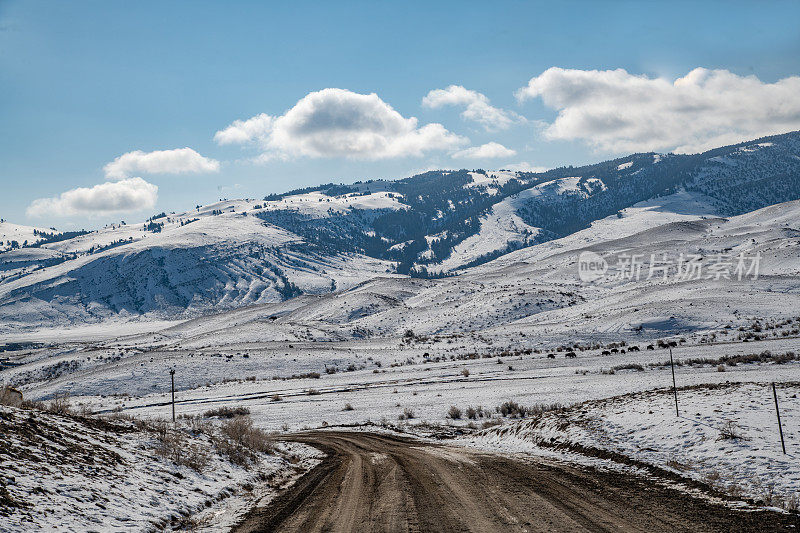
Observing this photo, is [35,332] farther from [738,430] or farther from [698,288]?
[738,430]

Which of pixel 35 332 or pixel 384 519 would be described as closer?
pixel 384 519

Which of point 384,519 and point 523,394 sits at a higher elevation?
point 384,519

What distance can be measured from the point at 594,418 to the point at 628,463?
4234 mm

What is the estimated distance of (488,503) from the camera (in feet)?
33.6

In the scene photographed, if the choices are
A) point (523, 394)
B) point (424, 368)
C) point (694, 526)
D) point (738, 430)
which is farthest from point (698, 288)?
point (694, 526)

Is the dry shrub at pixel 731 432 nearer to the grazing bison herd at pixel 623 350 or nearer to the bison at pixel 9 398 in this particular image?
the bison at pixel 9 398

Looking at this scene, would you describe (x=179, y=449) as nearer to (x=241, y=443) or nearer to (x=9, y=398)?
(x=241, y=443)

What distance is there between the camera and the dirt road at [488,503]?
28.3ft

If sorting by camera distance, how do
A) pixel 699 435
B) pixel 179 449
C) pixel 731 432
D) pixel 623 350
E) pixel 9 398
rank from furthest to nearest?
pixel 623 350 < pixel 9 398 < pixel 179 449 < pixel 699 435 < pixel 731 432

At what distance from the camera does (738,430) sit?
12750 mm

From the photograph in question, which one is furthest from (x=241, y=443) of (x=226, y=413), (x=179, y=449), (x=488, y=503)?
(x=226, y=413)

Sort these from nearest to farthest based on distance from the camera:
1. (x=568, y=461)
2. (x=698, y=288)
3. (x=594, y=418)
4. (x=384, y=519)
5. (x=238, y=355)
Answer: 1. (x=384, y=519)
2. (x=568, y=461)
3. (x=594, y=418)
4. (x=238, y=355)
5. (x=698, y=288)

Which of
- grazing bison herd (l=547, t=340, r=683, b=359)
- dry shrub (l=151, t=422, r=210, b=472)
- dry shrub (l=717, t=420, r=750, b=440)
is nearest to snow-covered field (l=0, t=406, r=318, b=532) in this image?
dry shrub (l=151, t=422, r=210, b=472)

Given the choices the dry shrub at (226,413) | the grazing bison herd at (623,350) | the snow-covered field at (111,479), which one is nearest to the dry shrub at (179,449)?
the snow-covered field at (111,479)
